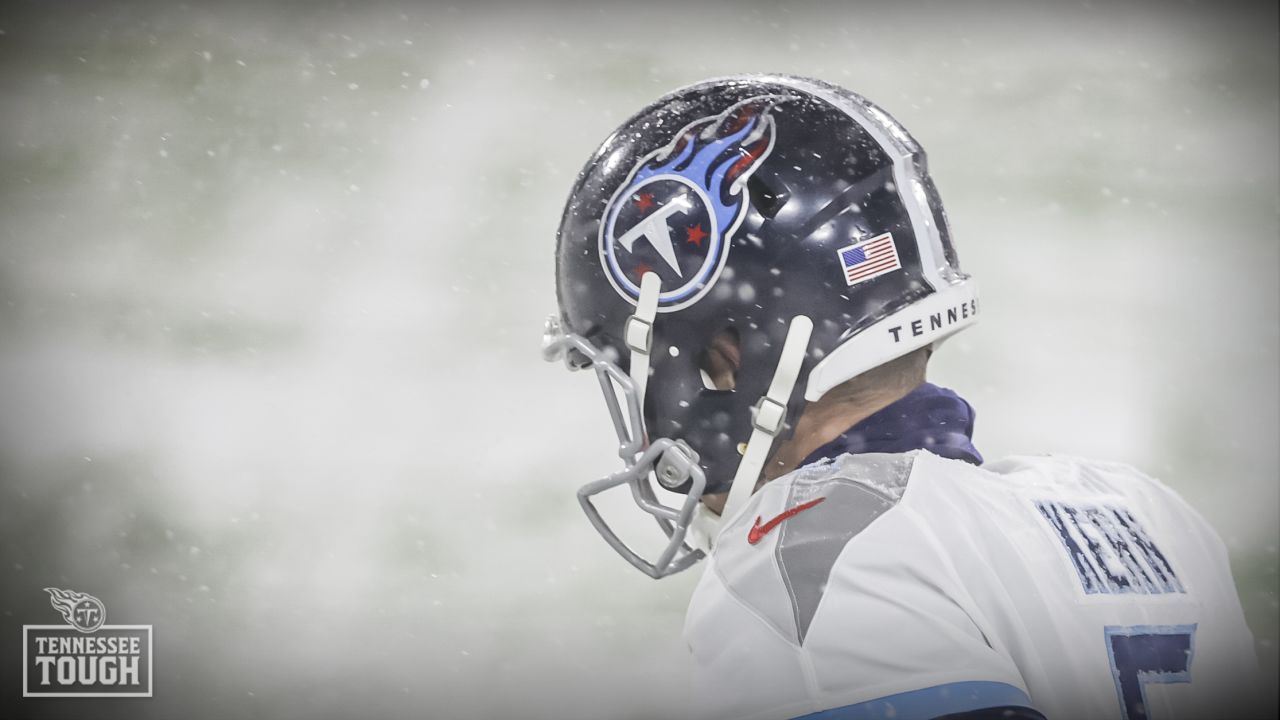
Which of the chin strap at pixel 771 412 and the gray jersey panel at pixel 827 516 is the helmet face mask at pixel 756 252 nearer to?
the chin strap at pixel 771 412

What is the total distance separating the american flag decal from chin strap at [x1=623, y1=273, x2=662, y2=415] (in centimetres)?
27

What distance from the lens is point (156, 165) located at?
14.5ft

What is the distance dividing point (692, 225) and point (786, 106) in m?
0.25

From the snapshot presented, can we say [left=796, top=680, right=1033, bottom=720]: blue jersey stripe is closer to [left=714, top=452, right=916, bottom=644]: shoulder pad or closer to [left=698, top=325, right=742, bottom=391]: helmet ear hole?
[left=714, top=452, right=916, bottom=644]: shoulder pad

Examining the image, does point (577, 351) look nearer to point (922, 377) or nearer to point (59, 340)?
point (922, 377)

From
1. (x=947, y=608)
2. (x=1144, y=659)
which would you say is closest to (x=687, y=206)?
(x=947, y=608)

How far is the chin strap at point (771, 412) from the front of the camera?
4.51 feet

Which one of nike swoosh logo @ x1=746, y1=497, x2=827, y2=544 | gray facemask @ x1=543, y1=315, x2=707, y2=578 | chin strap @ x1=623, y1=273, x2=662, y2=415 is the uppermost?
chin strap @ x1=623, y1=273, x2=662, y2=415

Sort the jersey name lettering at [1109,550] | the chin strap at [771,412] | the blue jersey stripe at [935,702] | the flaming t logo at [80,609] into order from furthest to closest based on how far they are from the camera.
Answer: the flaming t logo at [80,609] → the chin strap at [771,412] → the jersey name lettering at [1109,550] → the blue jersey stripe at [935,702]

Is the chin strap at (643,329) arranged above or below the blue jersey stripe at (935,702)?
above

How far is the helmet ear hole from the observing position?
1.43 meters

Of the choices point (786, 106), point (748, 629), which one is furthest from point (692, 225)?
point (748, 629)

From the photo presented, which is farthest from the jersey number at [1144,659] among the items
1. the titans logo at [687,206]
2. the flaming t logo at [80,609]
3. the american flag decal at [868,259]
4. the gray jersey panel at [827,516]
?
the flaming t logo at [80,609]

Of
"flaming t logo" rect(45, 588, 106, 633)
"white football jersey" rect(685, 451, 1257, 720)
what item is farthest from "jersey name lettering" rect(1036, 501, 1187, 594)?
"flaming t logo" rect(45, 588, 106, 633)
